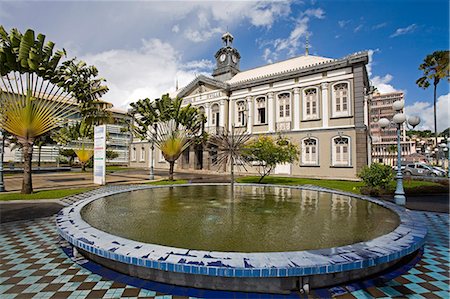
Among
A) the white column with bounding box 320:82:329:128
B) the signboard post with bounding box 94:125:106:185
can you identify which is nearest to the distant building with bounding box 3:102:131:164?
the signboard post with bounding box 94:125:106:185

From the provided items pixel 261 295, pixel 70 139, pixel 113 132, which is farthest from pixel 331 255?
pixel 113 132

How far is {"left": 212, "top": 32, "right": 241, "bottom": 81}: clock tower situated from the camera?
3678cm

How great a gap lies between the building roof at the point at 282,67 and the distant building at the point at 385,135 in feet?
188

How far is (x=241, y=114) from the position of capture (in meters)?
30.5

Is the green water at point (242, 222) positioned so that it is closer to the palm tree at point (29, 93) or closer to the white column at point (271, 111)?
the palm tree at point (29, 93)

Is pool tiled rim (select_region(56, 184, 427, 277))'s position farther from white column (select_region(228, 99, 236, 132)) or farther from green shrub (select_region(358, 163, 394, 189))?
white column (select_region(228, 99, 236, 132))

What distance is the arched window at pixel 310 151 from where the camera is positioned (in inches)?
950

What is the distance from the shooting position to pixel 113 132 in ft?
216

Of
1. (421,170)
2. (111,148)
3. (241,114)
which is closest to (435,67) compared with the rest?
(421,170)

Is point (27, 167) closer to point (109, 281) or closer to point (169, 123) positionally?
point (169, 123)

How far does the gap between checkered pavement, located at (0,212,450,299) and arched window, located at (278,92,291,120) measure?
21.8 m

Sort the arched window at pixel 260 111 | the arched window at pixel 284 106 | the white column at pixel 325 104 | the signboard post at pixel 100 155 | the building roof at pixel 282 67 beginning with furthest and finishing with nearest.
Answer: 1. the arched window at pixel 260 111
2. the building roof at pixel 282 67
3. the arched window at pixel 284 106
4. the white column at pixel 325 104
5. the signboard post at pixel 100 155

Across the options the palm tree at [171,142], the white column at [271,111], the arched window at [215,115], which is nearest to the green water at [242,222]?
the palm tree at [171,142]

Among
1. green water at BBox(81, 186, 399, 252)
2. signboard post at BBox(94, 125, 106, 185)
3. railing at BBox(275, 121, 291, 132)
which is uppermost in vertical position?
railing at BBox(275, 121, 291, 132)
